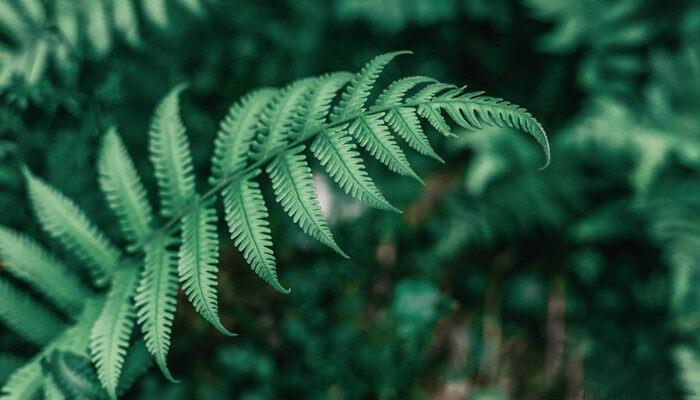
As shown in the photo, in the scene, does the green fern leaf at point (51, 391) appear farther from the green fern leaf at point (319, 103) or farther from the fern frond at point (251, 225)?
the green fern leaf at point (319, 103)

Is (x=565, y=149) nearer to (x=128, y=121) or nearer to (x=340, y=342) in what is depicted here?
(x=340, y=342)

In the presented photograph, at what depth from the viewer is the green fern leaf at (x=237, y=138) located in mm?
1414

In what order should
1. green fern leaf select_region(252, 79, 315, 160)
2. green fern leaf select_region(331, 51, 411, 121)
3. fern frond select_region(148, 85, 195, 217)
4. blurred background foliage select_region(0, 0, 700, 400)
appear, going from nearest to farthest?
green fern leaf select_region(331, 51, 411, 121), green fern leaf select_region(252, 79, 315, 160), fern frond select_region(148, 85, 195, 217), blurred background foliage select_region(0, 0, 700, 400)

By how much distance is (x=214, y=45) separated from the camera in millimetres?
2566

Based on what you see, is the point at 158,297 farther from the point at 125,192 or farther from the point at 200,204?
the point at 125,192

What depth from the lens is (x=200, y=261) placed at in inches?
50.3

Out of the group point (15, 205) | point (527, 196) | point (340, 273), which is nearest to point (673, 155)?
point (527, 196)

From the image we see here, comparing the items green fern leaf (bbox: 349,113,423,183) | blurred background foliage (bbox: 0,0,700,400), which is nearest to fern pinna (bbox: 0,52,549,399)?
green fern leaf (bbox: 349,113,423,183)

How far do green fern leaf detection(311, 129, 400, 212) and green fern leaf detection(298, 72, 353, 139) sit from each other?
0.05 meters

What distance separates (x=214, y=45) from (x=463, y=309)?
145cm

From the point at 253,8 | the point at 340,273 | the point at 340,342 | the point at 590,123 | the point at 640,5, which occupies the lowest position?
the point at 340,342

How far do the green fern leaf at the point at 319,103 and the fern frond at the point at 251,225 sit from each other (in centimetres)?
14

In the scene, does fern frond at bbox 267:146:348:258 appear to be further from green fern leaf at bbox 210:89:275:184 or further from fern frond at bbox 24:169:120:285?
fern frond at bbox 24:169:120:285

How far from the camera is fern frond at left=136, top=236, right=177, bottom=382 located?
1223 millimetres
